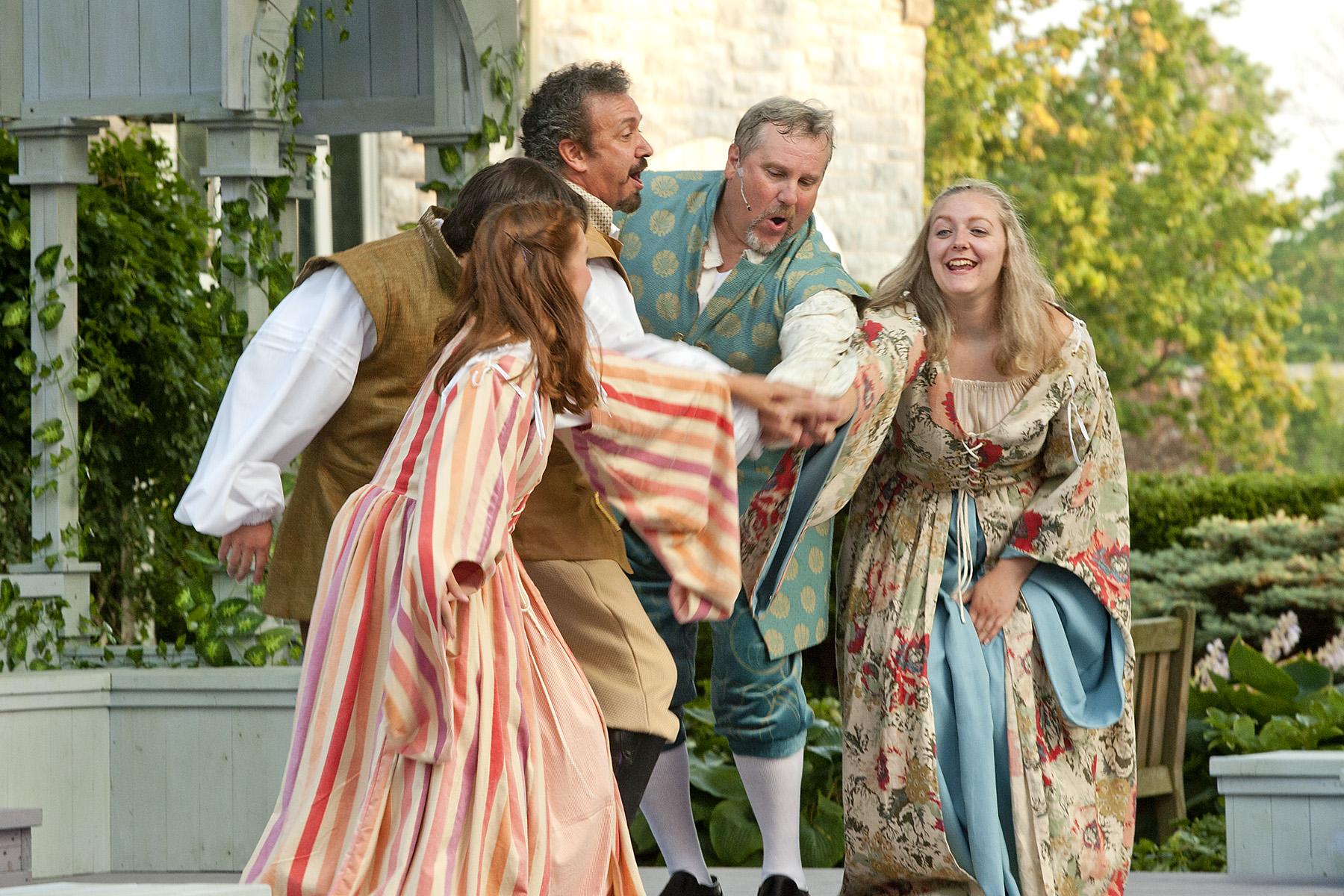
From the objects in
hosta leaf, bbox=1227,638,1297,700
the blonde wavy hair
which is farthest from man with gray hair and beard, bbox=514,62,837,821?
hosta leaf, bbox=1227,638,1297,700

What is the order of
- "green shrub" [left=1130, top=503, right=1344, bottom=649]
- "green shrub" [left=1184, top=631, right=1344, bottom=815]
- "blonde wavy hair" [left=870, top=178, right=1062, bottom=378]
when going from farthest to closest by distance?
"green shrub" [left=1130, top=503, right=1344, bottom=649]
"green shrub" [left=1184, top=631, right=1344, bottom=815]
"blonde wavy hair" [left=870, top=178, right=1062, bottom=378]

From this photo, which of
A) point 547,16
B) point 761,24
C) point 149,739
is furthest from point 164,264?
point 761,24

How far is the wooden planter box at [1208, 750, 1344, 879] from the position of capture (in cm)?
461

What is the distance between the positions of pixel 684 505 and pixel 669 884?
128 cm

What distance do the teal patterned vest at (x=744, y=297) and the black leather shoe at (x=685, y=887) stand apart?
0.56 metres

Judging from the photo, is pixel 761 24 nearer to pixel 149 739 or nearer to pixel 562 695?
pixel 149 739

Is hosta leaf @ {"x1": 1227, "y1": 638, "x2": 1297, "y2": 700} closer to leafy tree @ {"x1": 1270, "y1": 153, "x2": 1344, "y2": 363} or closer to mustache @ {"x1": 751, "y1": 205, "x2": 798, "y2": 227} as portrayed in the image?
mustache @ {"x1": 751, "y1": 205, "x2": 798, "y2": 227}

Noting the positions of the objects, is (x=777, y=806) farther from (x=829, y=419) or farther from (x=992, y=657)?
(x=829, y=419)

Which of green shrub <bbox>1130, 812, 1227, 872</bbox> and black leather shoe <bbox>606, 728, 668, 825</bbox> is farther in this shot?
green shrub <bbox>1130, 812, 1227, 872</bbox>

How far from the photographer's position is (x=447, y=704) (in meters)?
2.69

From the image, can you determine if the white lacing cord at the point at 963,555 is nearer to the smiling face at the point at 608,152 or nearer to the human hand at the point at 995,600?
the human hand at the point at 995,600

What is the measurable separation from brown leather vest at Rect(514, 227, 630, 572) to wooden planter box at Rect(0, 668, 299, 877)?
58.4 inches

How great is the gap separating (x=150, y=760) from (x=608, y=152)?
1.99m

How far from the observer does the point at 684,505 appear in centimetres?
306
